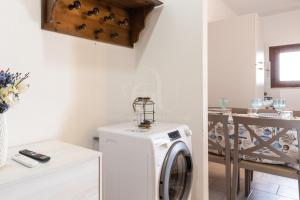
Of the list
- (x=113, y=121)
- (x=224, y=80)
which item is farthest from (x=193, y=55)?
(x=224, y=80)

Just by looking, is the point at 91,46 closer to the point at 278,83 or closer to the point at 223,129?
the point at 223,129

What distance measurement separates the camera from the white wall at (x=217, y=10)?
3547mm

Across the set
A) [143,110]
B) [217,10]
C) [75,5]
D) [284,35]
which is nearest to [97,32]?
[75,5]

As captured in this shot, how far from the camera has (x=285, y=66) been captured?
4.40 m

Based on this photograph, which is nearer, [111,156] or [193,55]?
[111,156]

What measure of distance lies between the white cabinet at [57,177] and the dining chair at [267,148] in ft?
4.50

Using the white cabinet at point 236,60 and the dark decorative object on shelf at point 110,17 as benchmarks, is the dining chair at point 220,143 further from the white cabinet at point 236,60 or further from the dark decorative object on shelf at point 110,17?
the white cabinet at point 236,60

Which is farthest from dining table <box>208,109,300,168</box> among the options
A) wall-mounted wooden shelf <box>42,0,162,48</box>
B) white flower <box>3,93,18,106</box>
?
white flower <box>3,93,18,106</box>

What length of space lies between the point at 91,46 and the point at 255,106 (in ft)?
6.63

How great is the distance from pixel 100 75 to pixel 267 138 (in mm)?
1541

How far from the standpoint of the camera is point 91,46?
1781 millimetres

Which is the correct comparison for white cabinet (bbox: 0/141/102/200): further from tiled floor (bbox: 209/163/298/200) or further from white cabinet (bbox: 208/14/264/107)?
white cabinet (bbox: 208/14/264/107)

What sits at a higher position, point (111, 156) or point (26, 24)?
point (26, 24)

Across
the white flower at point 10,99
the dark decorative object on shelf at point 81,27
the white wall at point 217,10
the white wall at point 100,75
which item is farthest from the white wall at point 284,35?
the white flower at point 10,99
